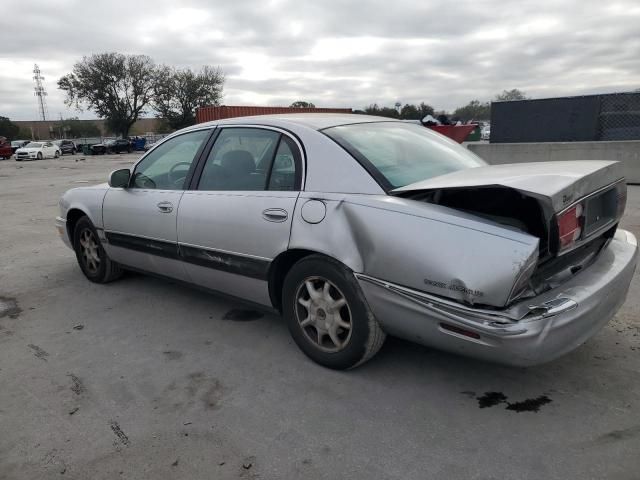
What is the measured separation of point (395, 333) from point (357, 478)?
81cm

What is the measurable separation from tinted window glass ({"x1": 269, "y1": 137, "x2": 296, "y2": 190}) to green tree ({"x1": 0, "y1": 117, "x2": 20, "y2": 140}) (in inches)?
3109

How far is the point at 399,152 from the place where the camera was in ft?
10.5

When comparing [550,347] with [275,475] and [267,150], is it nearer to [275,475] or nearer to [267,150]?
[275,475]

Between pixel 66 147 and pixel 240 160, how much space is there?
1930 inches

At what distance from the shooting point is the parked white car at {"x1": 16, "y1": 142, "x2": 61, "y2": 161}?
36969 mm

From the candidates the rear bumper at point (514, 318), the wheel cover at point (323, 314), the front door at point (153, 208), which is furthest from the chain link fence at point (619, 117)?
the wheel cover at point (323, 314)

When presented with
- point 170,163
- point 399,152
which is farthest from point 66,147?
point 399,152

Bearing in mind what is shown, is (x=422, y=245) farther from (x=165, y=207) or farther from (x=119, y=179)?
(x=119, y=179)

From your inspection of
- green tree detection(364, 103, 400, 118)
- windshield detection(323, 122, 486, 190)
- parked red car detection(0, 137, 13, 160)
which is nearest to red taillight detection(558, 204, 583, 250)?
windshield detection(323, 122, 486, 190)

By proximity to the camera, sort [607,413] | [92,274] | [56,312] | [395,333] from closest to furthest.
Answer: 1. [607,413]
2. [395,333]
3. [56,312]
4. [92,274]

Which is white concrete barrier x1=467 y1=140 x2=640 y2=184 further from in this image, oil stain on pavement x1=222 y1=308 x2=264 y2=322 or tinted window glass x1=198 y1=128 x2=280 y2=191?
tinted window glass x1=198 y1=128 x2=280 y2=191

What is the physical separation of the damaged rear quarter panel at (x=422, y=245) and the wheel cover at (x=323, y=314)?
0.84 feet

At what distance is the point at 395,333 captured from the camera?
2.72 m

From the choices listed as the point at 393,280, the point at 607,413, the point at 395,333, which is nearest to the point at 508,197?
the point at 393,280
